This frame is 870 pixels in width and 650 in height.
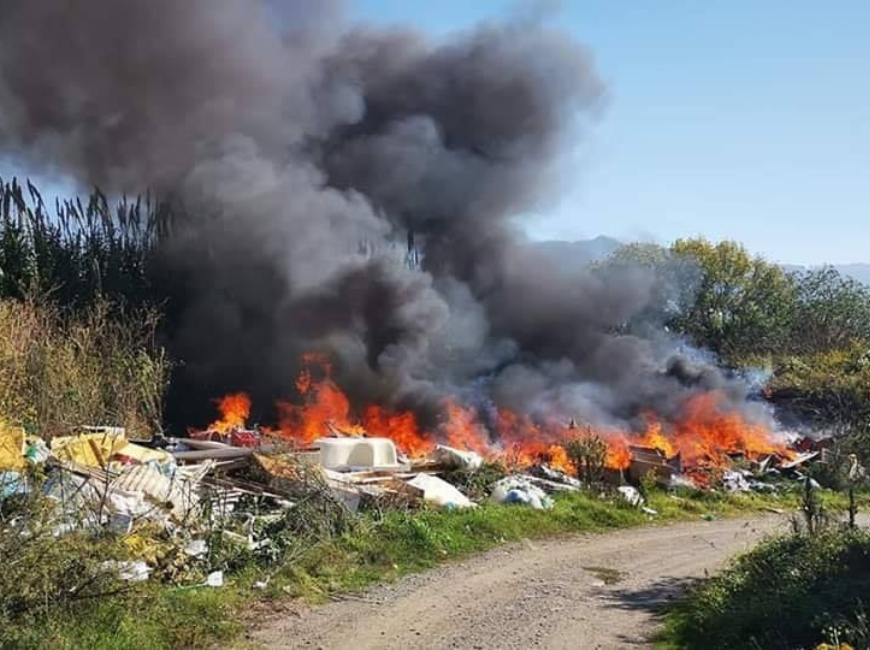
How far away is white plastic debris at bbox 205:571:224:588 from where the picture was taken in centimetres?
804

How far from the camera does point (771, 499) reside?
1537cm

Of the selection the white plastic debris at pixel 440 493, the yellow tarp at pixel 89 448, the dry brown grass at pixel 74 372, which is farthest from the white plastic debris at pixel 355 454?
the dry brown grass at pixel 74 372

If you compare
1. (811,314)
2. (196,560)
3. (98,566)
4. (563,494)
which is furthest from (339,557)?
(811,314)

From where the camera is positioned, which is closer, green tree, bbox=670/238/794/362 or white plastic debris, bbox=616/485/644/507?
white plastic debris, bbox=616/485/644/507

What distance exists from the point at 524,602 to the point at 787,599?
2.68 metres

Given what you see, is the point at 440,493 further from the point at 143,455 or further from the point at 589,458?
the point at 143,455

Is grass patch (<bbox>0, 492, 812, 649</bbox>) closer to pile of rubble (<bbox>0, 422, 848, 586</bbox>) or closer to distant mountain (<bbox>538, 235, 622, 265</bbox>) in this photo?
pile of rubble (<bbox>0, 422, 848, 586</bbox>)

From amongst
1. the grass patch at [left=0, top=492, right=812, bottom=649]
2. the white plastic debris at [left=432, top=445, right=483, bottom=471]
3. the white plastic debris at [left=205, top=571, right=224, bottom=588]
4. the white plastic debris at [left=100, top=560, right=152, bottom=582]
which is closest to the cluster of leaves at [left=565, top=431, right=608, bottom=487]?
the grass patch at [left=0, top=492, right=812, bottom=649]

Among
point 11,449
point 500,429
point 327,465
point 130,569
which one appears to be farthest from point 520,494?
point 11,449

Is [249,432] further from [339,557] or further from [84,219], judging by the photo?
[84,219]

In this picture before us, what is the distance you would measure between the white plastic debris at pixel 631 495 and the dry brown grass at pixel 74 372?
871 cm

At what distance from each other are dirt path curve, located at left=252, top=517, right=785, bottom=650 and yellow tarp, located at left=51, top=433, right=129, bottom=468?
4.00 m

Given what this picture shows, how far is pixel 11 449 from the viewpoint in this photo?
9.04 m

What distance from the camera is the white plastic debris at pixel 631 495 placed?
44.2ft
